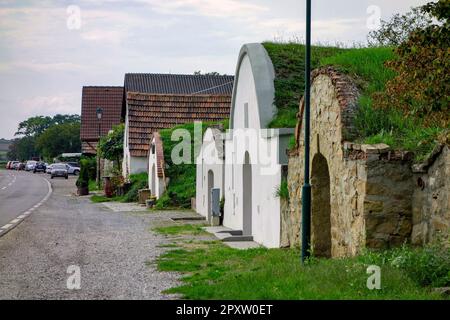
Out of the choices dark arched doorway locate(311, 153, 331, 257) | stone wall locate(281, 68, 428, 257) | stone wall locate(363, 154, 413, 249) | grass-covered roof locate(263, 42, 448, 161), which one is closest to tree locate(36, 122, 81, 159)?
grass-covered roof locate(263, 42, 448, 161)

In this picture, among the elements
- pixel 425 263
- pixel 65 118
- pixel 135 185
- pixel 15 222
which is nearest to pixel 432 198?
pixel 425 263

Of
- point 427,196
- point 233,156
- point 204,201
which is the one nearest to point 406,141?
point 427,196

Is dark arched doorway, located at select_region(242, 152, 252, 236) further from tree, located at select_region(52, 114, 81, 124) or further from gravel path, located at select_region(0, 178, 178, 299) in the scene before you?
tree, located at select_region(52, 114, 81, 124)

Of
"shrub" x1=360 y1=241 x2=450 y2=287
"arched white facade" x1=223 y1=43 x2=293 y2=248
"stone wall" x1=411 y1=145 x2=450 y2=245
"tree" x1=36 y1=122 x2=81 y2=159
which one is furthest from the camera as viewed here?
"tree" x1=36 y1=122 x2=81 y2=159

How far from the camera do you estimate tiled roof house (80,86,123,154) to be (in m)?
67.1

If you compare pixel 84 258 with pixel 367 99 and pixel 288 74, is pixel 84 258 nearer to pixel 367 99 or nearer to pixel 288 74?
pixel 367 99

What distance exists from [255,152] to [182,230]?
3.82 metres

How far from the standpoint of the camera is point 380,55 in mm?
16094

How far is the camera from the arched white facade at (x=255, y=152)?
17.8 m

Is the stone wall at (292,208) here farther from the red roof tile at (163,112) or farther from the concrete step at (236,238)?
the red roof tile at (163,112)

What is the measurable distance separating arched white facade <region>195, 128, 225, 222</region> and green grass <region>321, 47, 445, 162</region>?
9.49 metres

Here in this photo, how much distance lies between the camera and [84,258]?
15.1 m

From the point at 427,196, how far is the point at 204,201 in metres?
17.0

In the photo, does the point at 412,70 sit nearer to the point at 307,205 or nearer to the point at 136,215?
the point at 307,205
